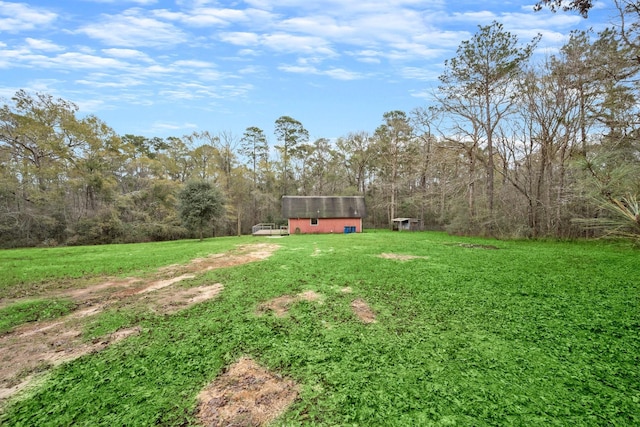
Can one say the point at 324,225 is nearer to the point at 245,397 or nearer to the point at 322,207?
the point at 322,207

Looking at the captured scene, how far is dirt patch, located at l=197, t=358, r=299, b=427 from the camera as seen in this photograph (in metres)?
1.86

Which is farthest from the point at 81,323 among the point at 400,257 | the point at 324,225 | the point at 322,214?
the point at 324,225

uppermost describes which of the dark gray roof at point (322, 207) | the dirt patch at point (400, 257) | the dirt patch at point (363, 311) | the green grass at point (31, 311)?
the dark gray roof at point (322, 207)

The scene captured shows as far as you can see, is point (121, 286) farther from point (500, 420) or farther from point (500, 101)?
point (500, 101)

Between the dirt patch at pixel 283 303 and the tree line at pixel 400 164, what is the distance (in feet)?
11.9

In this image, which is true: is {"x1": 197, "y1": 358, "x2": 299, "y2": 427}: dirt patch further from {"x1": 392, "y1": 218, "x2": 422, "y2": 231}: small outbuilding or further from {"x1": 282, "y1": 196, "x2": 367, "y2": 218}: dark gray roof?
{"x1": 392, "y1": 218, "x2": 422, "y2": 231}: small outbuilding

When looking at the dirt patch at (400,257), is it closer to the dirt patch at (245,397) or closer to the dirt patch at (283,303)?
the dirt patch at (283,303)

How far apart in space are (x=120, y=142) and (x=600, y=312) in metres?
29.6

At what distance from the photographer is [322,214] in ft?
74.8

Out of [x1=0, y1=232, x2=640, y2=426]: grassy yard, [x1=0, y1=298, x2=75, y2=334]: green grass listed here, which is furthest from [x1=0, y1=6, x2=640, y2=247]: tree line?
[x1=0, y1=298, x2=75, y2=334]: green grass

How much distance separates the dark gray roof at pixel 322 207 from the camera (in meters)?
22.6

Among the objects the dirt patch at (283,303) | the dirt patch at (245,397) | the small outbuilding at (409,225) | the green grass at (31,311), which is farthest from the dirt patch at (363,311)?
the small outbuilding at (409,225)

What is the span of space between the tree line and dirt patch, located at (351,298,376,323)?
2.58m

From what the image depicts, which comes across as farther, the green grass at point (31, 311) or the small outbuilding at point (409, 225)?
the small outbuilding at point (409, 225)
